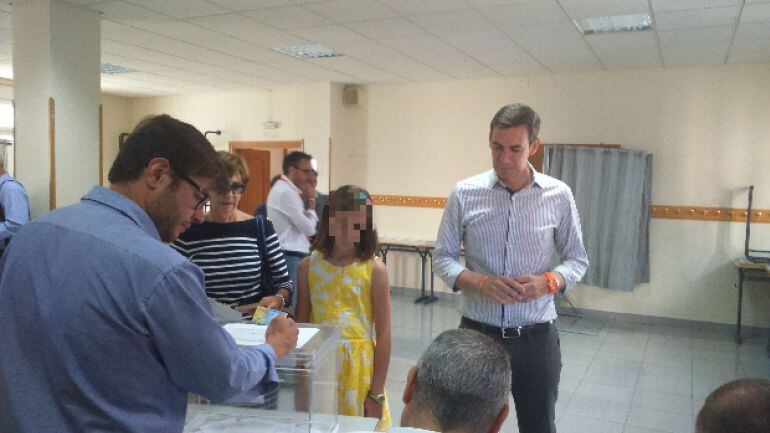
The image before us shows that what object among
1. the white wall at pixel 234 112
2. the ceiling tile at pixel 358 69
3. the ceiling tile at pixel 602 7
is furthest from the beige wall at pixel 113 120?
the ceiling tile at pixel 602 7

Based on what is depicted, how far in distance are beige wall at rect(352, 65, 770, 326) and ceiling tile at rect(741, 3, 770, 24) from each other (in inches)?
66.4

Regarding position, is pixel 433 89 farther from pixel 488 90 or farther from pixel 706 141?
pixel 706 141

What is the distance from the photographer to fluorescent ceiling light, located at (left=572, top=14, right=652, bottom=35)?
4312 mm

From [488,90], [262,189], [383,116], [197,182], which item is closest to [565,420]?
[197,182]

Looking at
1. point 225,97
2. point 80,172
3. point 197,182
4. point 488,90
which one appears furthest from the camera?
point 225,97

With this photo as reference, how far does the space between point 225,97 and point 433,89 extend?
3.36 m

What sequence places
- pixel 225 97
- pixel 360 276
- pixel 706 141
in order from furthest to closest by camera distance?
1. pixel 225 97
2. pixel 706 141
3. pixel 360 276

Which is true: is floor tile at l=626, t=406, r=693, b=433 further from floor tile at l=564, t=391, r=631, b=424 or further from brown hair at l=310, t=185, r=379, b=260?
brown hair at l=310, t=185, r=379, b=260

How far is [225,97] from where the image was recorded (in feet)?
28.0

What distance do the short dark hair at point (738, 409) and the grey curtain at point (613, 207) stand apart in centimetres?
540

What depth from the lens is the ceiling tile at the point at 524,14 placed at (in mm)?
3971

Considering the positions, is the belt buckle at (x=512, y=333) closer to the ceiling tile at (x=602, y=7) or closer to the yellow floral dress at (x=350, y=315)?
the yellow floral dress at (x=350, y=315)

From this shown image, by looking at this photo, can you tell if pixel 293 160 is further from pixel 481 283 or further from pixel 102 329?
pixel 102 329

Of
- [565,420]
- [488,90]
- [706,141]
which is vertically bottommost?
[565,420]
